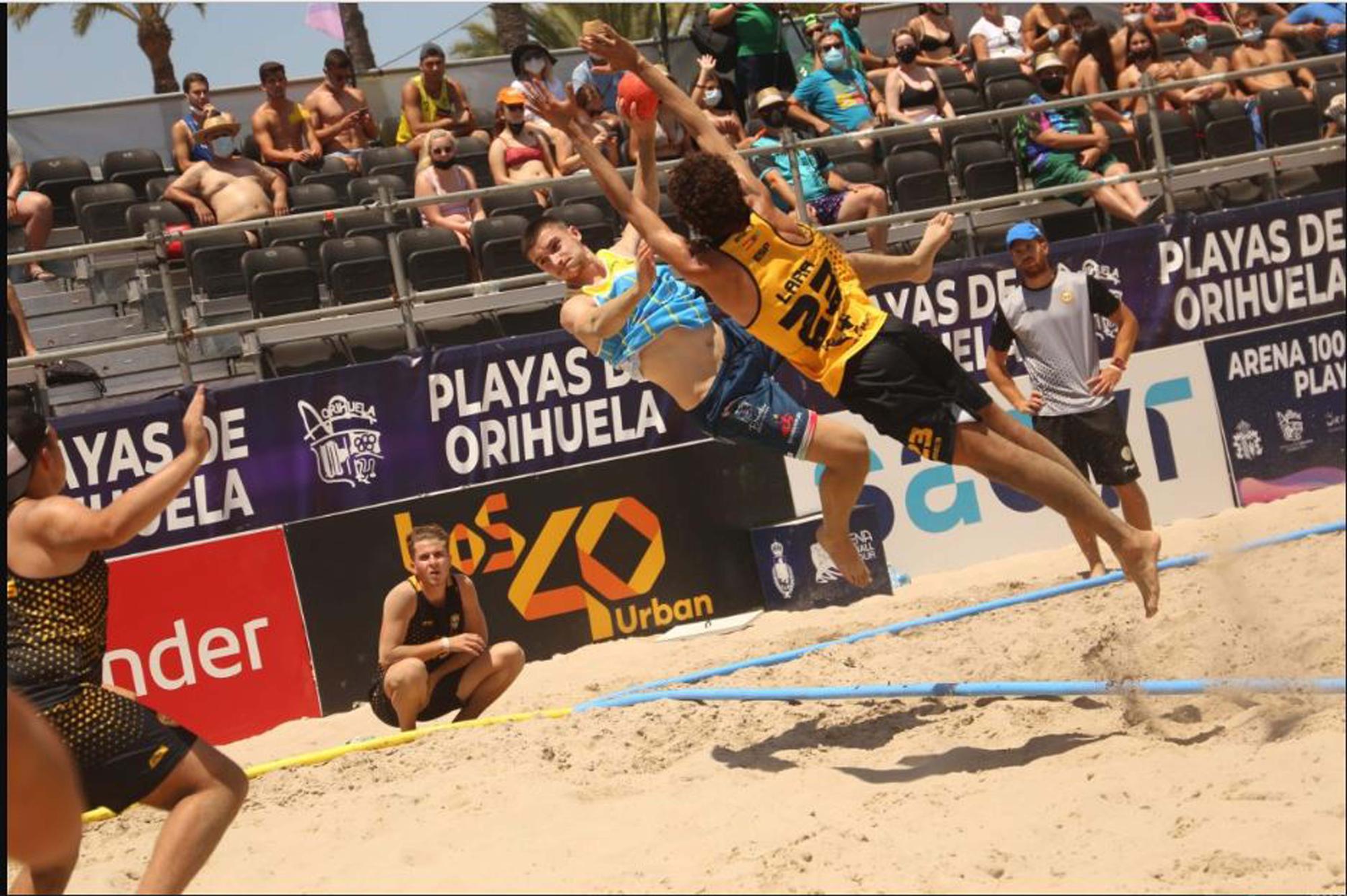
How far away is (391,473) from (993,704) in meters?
4.19

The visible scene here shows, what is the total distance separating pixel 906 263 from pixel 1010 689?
1640 mm

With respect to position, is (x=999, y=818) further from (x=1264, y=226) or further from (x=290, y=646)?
(x=1264, y=226)

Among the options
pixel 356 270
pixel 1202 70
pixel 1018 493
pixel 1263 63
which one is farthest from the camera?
pixel 1263 63

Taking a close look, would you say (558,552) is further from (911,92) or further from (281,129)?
(911,92)

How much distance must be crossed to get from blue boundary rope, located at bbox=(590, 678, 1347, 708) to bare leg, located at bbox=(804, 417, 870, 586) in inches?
20.9

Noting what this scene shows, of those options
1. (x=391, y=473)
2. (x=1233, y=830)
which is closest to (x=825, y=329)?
(x=1233, y=830)

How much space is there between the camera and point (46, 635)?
4285mm

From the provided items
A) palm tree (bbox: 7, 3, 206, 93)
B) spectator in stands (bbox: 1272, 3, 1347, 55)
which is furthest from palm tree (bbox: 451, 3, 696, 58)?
spectator in stands (bbox: 1272, 3, 1347, 55)

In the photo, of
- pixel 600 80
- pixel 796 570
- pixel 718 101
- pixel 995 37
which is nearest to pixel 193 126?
pixel 600 80

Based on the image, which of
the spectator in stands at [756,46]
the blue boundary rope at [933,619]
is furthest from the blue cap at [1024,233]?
the spectator in stands at [756,46]

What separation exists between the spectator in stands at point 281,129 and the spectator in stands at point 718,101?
8.84 ft

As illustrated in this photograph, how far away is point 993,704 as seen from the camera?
624 cm

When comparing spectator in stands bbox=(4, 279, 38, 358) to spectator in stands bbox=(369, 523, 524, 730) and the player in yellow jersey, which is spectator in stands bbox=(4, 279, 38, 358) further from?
the player in yellow jersey

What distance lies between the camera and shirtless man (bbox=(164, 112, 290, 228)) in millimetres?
10238
